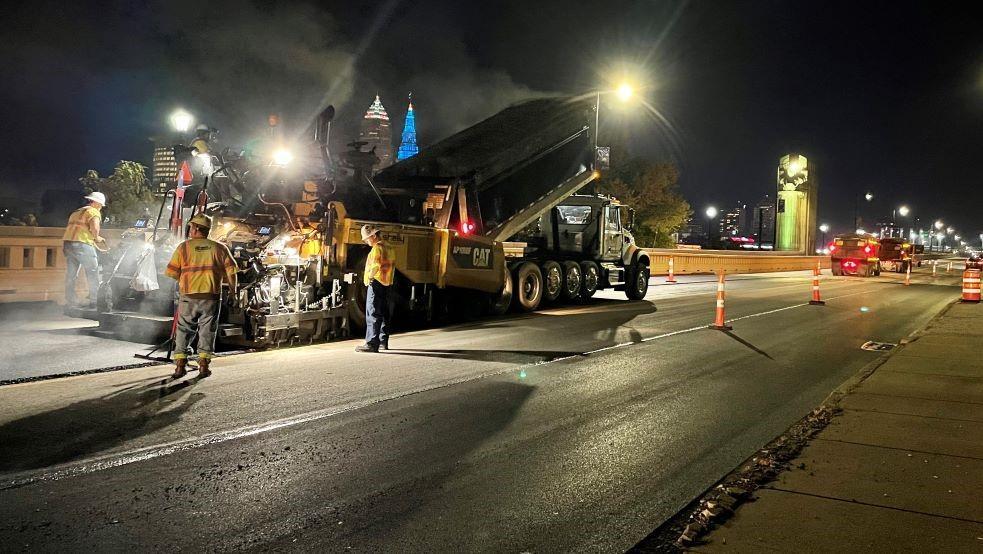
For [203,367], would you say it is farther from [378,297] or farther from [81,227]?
[81,227]

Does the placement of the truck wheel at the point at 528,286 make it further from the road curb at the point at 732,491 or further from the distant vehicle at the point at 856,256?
the distant vehicle at the point at 856,256

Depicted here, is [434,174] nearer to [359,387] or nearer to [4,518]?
[359,387]

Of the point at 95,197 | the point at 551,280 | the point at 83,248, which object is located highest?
the point at 95,197

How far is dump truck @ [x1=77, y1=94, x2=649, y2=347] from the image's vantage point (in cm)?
1009

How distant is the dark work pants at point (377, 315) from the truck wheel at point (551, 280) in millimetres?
6946

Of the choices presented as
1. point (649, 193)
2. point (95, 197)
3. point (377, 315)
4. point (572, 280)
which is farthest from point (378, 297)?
point (649, 193)

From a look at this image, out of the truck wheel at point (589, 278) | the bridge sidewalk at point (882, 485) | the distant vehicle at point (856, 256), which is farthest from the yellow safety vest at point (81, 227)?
the distant vehicle at point (856, 256)

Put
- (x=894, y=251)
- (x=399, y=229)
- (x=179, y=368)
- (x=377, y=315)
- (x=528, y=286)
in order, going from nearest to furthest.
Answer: (x=179, y=368) < (x=377, y=315) < (x=399, y=229) < (x=528, y=286) < (x=894, y=251)

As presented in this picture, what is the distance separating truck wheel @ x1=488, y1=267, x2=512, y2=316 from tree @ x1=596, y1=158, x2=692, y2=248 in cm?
3471

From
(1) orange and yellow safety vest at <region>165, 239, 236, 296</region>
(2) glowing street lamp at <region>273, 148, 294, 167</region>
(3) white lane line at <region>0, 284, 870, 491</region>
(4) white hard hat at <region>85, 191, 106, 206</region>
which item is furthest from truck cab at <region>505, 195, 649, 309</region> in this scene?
(3) white lane line at <region>0, 284, 870, 491</region>

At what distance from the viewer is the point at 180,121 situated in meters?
12.6

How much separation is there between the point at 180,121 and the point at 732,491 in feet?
36.6

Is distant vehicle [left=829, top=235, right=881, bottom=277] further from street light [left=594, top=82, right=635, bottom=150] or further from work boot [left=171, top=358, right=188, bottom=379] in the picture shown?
work boot [left=171, top=358, right=188, bottom=379]

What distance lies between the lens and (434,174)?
14.1 metres
